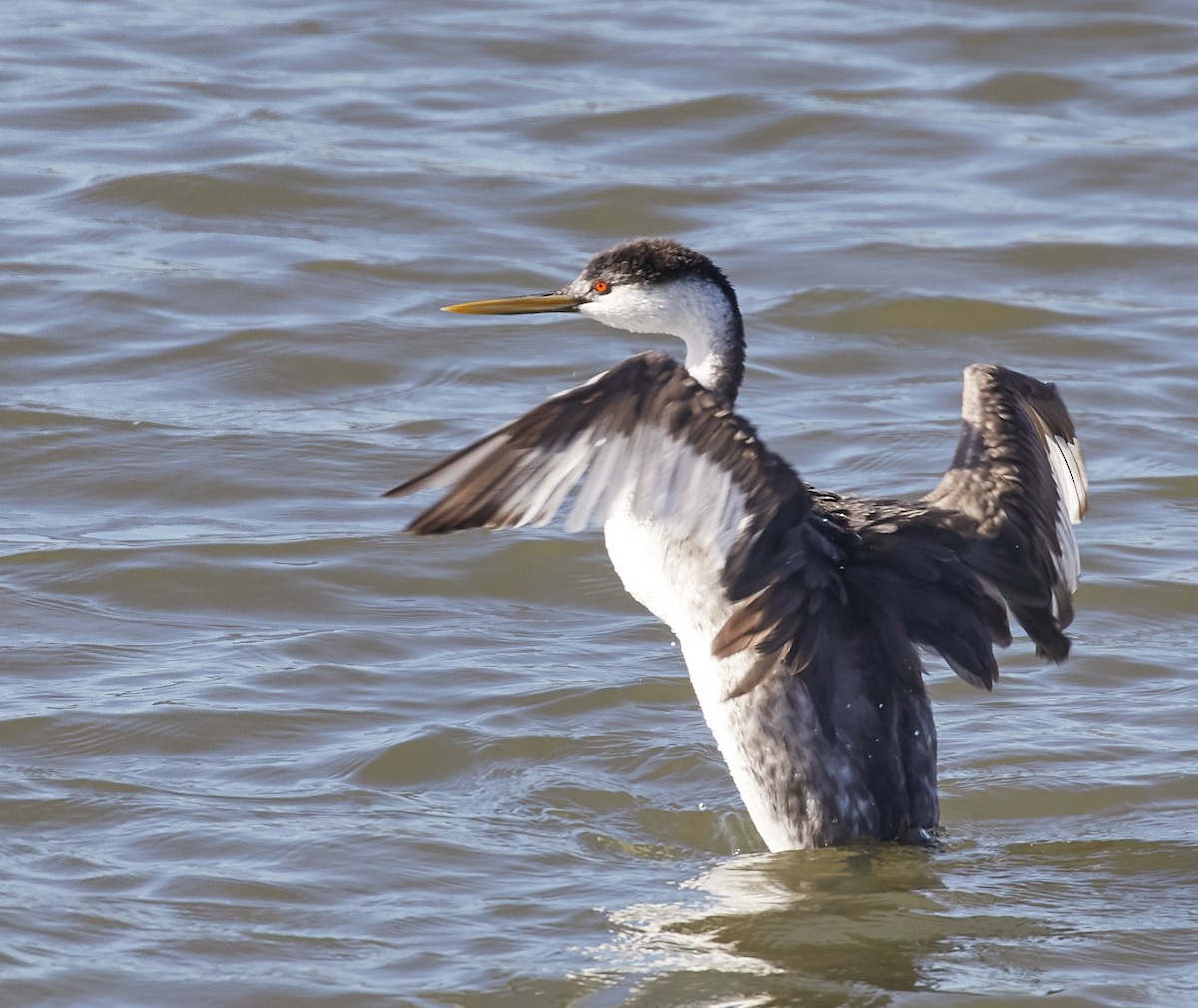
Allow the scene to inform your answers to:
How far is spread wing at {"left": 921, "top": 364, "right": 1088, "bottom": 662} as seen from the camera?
18.9 feet

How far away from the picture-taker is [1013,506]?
5.87 m

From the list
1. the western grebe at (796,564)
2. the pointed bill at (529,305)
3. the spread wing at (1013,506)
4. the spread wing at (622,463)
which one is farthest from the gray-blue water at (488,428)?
the pointed bill at (529,305)

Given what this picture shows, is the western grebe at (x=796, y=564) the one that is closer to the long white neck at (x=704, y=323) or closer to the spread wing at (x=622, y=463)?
the spread wing at (x=622, y=463)

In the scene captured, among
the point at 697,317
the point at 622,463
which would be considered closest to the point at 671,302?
the point at 697,317

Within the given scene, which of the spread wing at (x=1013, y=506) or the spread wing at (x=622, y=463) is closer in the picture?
the spread wing at (x=622, y=463)

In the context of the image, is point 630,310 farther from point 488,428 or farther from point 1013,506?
point 488,428

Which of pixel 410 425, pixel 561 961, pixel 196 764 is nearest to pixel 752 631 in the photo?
pixel 561 961

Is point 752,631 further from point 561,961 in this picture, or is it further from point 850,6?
point 850,6

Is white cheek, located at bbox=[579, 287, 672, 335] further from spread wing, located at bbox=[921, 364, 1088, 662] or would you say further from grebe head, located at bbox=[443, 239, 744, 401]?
spread wing, located at bbox=[921, 364, 1088, 662]

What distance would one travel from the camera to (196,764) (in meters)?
6.11

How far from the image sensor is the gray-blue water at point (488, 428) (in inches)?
205

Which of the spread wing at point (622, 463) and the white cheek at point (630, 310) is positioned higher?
the white cheek at point (630, 310)

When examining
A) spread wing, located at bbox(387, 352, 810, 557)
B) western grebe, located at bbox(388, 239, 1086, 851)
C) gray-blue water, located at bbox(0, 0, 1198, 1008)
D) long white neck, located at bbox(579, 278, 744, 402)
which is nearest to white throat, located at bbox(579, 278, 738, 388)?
long white neck, located at bbox(579, 278, 744, 402)

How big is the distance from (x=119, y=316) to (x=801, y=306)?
11.5 ft
